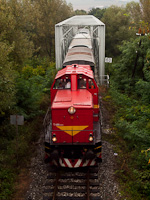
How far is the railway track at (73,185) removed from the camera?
24.9 ft

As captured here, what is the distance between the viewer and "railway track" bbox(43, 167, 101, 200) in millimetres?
7582

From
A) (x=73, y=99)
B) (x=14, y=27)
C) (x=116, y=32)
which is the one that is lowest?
(x=73, y=99)

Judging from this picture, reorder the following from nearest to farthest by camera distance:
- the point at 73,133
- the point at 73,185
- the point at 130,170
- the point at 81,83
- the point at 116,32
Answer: the point at 73,185, the point at 73,133, the point at 130,170, the point at 81,83, the point at 116,32

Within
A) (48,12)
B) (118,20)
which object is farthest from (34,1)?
(118,20)

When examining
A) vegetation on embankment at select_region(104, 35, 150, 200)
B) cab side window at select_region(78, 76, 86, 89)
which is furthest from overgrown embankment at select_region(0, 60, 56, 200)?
vegetation on embankment at select_region(104, 35, 150, 200)

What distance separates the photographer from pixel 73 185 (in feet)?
26.6

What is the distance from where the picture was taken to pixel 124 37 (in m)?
33.4

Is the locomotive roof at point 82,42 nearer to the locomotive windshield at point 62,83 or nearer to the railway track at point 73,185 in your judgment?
the locomotive windshield at point 62,83

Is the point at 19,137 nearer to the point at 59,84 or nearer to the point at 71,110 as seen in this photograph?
the point at 59,84

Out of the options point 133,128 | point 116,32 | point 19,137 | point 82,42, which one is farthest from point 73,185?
point 116,32

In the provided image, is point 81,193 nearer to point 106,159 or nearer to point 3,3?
point 106,159

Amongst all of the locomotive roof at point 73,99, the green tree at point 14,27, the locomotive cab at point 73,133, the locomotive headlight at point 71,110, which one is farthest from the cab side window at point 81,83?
the green tree at point 14,27

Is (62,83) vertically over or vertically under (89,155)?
over

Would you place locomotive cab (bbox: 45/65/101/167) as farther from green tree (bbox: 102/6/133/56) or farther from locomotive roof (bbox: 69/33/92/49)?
green tree (bbox: 102/6/133/56)
